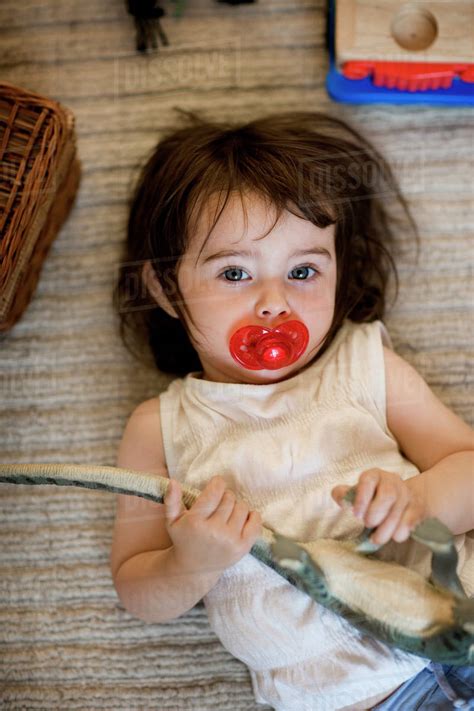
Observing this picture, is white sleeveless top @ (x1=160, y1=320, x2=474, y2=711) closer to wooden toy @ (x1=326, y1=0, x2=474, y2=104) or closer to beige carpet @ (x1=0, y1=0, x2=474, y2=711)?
beige carpet @ (x1=0, y1=0, x2=474, y2=711)

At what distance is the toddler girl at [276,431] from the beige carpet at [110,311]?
0.09 metres

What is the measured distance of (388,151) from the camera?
3.08 feet

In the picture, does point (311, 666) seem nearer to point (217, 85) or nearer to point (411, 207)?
point (411, 207)

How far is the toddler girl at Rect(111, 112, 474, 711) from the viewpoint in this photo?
686mm

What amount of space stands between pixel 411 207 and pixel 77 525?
1.82 ft

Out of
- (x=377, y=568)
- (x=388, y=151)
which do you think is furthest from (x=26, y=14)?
(x=377, y=568)

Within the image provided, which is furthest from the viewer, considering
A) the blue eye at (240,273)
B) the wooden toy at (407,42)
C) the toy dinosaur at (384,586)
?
the wooden toy at (407,42)

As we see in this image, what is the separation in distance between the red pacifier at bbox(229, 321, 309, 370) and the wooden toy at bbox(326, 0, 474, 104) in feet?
1.14

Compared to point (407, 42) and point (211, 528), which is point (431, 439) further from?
point (407, 42)

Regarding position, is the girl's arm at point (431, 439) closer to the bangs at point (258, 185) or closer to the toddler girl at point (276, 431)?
the toddler girl at point (276, 431)

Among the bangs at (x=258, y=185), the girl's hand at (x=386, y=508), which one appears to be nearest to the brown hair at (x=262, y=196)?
the bangs at (x=258, y=185)

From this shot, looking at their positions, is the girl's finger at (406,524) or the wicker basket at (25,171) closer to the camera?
the girl's finger at (406,524)

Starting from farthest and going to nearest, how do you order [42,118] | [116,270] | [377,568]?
[116,270]
[42,118]
[377,568]

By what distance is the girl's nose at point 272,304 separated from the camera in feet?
2.34
